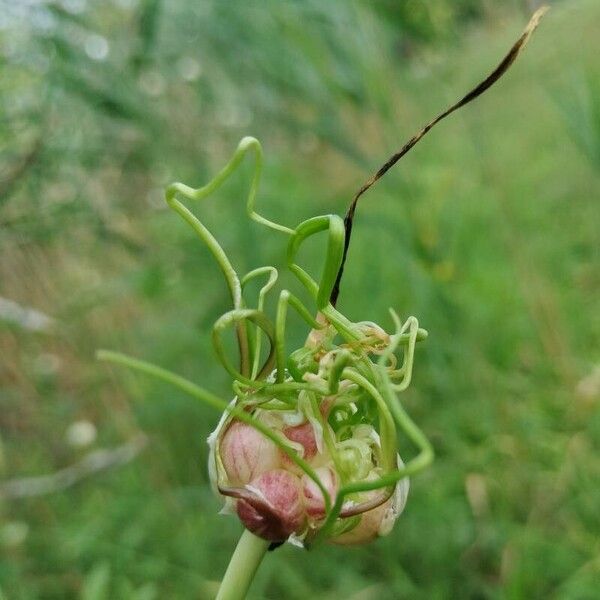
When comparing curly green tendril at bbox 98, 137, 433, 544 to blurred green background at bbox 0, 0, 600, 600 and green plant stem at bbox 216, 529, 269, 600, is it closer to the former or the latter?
green plant stem at bbox 216, 529, 269, 600

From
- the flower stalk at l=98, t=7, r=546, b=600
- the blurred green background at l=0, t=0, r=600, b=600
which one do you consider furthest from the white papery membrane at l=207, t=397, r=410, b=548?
the blurred green background at l=0, t=0, r=600, b=600

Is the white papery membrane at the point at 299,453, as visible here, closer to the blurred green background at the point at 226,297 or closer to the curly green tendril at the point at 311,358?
the curly green tendril at the point at 311,358

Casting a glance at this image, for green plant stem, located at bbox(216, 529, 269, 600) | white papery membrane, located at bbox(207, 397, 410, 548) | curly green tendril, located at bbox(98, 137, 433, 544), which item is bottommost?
green plant stem, located at bbox(216, 529, 269, 600)

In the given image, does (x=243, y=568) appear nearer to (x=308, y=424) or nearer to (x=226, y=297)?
(x=308, y=424)

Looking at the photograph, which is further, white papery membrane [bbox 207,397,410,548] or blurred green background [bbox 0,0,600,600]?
blurred green background [bbox 0,0,600,600]

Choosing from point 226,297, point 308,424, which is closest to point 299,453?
point 308,424

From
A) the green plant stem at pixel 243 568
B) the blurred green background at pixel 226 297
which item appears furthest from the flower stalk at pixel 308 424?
the blurred green background at pixel 226 297

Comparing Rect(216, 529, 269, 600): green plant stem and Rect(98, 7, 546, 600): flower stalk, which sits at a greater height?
Rect(98, 7, 546, 600): flower stalk

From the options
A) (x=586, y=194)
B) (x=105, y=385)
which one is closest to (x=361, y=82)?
(x=105, y=385)
